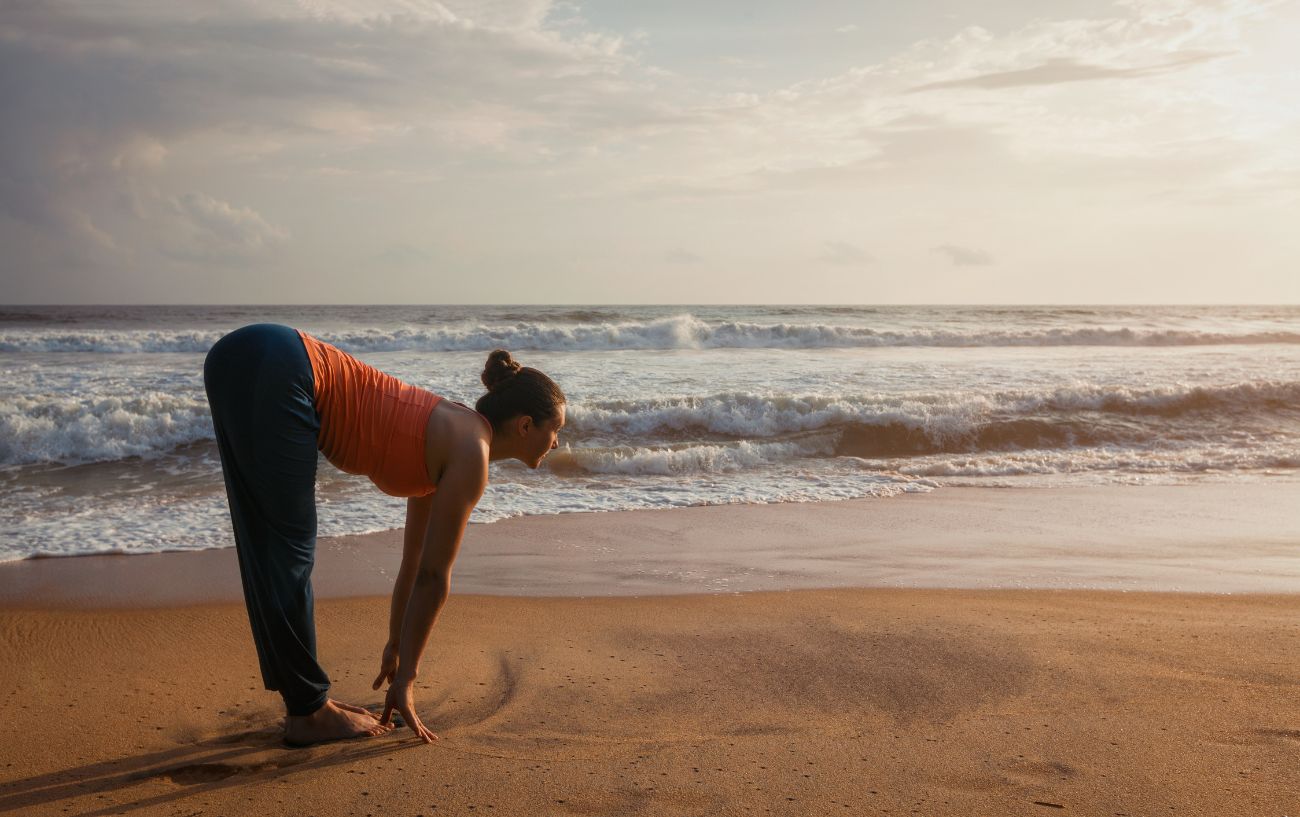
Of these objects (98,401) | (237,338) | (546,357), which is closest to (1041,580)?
(237,338)

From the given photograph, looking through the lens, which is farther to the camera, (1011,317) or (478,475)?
(1011,317)

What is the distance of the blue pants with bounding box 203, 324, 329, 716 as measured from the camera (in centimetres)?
240

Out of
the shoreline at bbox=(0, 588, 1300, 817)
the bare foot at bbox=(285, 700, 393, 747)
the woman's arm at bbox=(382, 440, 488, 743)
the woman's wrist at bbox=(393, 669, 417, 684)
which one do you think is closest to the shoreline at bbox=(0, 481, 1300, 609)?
the shoreline at bbox=(0, 588, 1300, 817)

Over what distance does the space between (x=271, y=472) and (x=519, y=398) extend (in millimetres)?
717

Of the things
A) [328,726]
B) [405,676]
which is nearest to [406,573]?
[405,676]

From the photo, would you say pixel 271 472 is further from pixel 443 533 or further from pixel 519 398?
pixel 519 398

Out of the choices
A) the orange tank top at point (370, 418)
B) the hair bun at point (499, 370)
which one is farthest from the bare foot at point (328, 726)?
the hair bun at point (499, 370)

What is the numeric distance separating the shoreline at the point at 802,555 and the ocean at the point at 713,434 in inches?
20.8

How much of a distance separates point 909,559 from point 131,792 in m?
4.34

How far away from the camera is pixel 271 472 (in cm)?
243

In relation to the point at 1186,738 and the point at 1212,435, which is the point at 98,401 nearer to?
the point at 1186,738

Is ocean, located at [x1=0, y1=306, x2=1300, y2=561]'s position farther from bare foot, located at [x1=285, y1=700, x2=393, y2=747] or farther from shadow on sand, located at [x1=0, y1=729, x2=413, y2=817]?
bare foot, located at [x1=285, y1=700, x2=393, y2=747]

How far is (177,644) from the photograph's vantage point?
3.79 m

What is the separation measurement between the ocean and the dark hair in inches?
157
